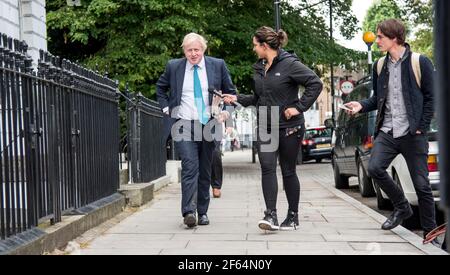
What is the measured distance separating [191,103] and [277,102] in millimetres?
A: 935

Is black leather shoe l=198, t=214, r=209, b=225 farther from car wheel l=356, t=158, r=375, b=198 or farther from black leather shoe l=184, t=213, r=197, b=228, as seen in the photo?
car wheel l=356, t=158, r=375, b=198

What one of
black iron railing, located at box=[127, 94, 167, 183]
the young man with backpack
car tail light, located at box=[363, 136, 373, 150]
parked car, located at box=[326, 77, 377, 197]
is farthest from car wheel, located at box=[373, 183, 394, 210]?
the young man with backpack

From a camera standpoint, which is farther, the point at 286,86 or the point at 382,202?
the point at 382,202

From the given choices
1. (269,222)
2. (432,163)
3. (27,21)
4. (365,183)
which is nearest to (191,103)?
(269,222)

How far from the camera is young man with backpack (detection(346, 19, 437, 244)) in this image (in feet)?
18.2

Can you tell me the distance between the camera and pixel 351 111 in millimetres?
5852

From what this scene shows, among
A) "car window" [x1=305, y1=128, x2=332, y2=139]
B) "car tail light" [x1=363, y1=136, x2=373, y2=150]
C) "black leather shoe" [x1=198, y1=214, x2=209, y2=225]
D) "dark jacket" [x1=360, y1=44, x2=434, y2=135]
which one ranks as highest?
"dark jacket" [x1=360, y1=44, x2=434, y2=135]

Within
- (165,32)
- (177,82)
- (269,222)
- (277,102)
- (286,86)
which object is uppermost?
(165,32)

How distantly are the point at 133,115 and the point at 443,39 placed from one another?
910 cm

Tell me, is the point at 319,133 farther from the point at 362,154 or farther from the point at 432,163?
the point at 432,163

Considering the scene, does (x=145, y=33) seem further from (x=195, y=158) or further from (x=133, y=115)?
(x=195, y=158)

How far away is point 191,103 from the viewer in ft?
21.1

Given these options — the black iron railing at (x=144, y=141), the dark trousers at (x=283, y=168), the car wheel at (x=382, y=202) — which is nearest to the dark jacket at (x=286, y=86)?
the dark trousers at (x=283, y=168)
